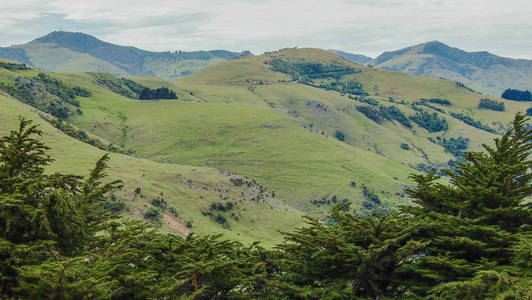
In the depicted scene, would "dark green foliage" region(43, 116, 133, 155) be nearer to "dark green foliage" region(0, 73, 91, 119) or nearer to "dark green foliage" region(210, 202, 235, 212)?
"dark green foliage" region(0, 73, 91, 119)

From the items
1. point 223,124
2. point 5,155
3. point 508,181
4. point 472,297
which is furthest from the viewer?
point 223,124

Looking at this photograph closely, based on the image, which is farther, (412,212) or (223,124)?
(223,124)

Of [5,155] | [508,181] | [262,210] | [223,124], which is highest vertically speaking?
[5,155]

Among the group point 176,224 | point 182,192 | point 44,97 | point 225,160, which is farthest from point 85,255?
point 44,97

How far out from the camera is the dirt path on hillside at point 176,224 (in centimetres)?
7125

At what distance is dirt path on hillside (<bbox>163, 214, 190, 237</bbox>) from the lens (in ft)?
234

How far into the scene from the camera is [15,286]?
50.0 feet

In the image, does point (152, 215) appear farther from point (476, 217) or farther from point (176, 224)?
point (476, 217)

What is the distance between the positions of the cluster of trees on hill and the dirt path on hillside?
50168mm

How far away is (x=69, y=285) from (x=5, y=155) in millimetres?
9135

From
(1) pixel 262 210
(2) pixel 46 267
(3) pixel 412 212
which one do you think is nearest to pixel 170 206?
(1) pixel 262 210

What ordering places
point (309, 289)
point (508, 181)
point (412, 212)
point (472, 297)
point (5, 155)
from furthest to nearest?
1. point (412, 212)
2. point (508, 181)
3. point (309, 289)
4. point (5, 155)
5. point (472, 297)

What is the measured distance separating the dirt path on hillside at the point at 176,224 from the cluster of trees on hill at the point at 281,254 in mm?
50168

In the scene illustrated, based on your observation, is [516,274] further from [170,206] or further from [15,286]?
[170,206]
